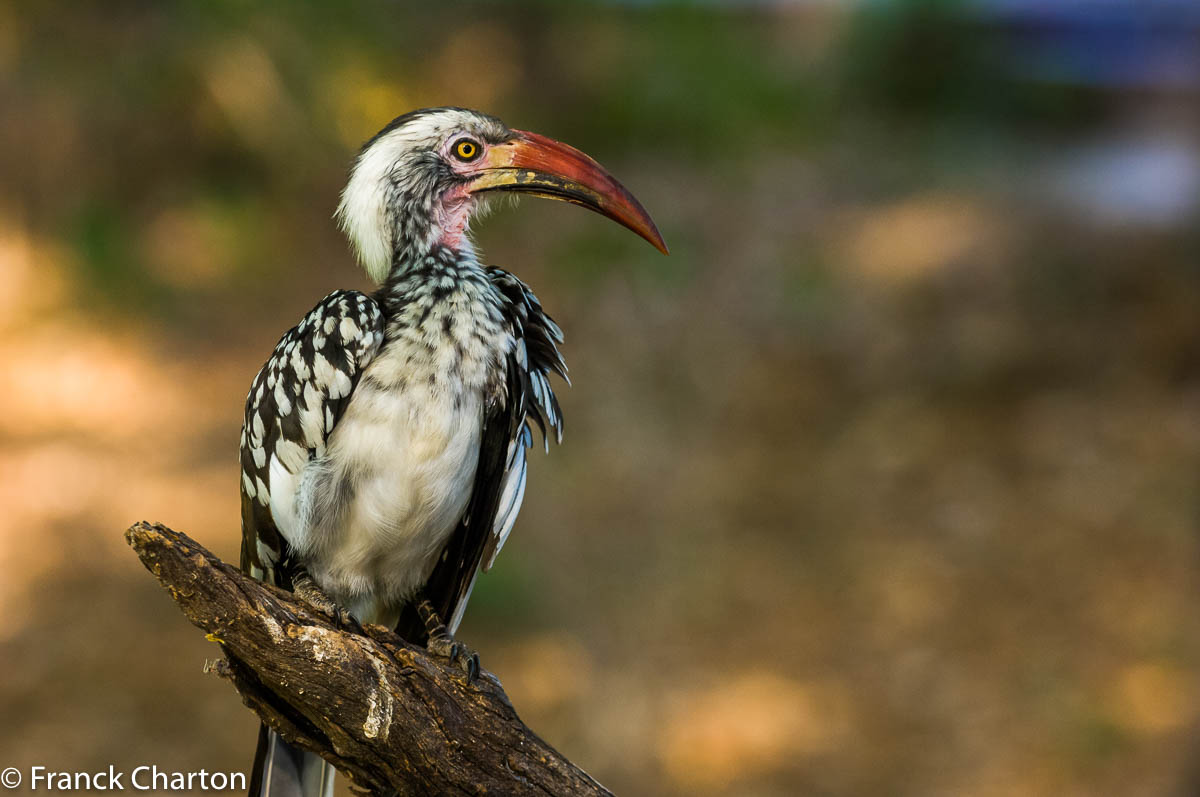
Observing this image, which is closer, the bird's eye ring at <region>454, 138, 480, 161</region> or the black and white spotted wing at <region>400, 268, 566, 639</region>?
the black and white spotted wing at <region>400, 268, 566, 639</region>

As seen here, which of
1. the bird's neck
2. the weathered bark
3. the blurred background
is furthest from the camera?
the blurred background

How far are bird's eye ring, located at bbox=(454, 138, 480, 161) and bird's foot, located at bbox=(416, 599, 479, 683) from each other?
121 cm

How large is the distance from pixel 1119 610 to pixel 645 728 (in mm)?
2764

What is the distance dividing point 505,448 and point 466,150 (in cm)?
82

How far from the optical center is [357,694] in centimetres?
257

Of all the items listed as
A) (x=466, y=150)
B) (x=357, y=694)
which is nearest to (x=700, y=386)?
(x=466, y=150)

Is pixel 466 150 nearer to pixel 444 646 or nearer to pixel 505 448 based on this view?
pixel 505 448

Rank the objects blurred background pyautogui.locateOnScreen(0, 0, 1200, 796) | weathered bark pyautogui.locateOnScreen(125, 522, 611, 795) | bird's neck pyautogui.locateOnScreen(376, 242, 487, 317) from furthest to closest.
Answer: blurred background pyautogui.locateOnScreen(0, 0, 1200, 796) < bird's neck pyautogui.locateOnScreen(376, 242, 487, 317) < weathered bark pyautogui.locateOnScreen(125, 522, 611, 795)

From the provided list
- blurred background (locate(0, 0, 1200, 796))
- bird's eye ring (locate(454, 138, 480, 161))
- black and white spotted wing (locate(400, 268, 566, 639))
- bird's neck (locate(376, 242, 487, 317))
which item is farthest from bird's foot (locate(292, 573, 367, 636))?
blurred background (locate(0, 0, 1200, 796))

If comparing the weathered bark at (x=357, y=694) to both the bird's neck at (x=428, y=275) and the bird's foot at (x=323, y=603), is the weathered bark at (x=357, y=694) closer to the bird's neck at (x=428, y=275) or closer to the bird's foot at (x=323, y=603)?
the bird's foot at (x=323, y=603)

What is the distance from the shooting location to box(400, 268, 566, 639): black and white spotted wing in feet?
10.2

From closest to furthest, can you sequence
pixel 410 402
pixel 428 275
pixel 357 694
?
pixel 357 694
pixel 410 402
pixel 428 275

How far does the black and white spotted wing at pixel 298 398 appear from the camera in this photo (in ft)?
9.68

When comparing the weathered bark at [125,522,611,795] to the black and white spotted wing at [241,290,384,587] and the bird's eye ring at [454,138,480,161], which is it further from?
the bird's eye ring at [454,138,480,161]
